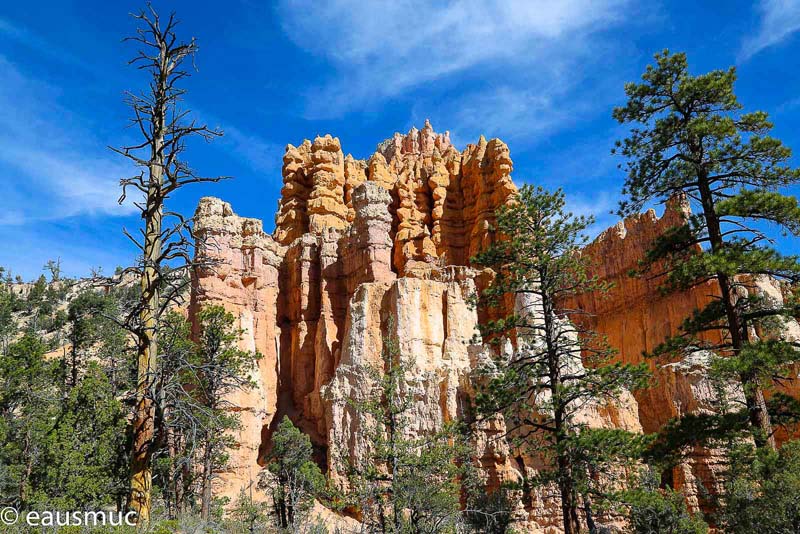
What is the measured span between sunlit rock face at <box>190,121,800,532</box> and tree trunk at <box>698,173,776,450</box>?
9031mm

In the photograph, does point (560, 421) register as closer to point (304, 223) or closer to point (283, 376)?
point (283, 376)

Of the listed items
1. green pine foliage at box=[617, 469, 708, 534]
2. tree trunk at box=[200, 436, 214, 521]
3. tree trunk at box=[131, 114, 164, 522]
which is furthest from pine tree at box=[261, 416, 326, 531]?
tree trunk at box=[131, 114, 164, 522]

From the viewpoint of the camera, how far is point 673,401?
25.4 metres

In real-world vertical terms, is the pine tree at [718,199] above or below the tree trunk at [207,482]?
above

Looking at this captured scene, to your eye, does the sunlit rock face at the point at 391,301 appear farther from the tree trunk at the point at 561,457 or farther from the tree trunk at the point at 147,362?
the tree trunk at the point at 147,362

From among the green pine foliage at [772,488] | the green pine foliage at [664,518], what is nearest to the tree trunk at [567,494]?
the green pine foliage at [772,488]

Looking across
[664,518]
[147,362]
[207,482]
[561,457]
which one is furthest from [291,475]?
[147,362]

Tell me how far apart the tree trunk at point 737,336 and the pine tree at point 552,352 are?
7.18ft

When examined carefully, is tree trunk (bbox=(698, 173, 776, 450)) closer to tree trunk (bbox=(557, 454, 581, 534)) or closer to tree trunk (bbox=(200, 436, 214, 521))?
tree trunk (bbox=(557, 454, 581, 534))

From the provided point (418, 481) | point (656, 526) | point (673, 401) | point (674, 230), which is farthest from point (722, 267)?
point (673, 401)

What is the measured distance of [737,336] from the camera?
11.8 m

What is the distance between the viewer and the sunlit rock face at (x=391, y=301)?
26.1 metres

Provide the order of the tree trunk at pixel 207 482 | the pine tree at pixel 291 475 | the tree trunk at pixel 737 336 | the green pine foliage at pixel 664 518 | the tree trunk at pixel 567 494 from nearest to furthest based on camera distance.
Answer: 1. the tree trunk at pixel 737 336
2. the tree trunk at pixel 567 494
3. the green pine foliage at pixel 664 518
4. the tree trunk at pixel 207 482
5. the pine tree at pixel 291 475

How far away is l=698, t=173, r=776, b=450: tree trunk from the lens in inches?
428
